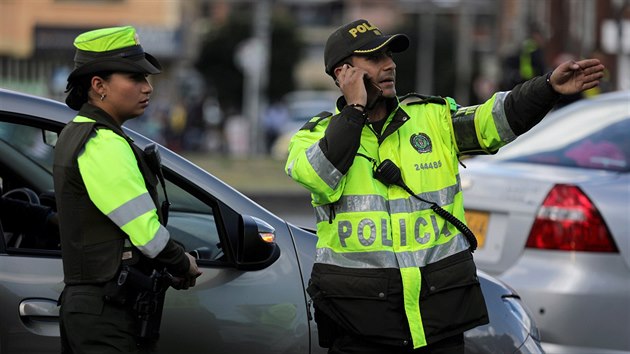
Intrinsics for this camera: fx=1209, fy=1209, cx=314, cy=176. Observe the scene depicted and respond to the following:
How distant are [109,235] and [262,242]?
785mm

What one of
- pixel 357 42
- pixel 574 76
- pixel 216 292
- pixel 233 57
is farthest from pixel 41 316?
pixel 233 57

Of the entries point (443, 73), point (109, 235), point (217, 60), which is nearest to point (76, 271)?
point (109, 235)

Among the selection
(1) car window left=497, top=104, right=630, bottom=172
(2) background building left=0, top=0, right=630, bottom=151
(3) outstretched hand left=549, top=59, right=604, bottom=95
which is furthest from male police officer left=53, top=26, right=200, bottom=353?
(2) background building left=0, top=0, right=630, bottom=151

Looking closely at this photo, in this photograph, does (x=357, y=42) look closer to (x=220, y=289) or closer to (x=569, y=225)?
(x=220, y=289)

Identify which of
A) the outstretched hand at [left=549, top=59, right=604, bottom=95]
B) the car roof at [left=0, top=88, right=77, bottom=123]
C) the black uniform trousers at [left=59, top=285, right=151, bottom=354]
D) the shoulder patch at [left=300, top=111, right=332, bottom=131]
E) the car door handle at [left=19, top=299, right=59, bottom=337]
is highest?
the outstretched hand at [left=549, top=59, right=604, bottom=95]

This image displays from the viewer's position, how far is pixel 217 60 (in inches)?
2189

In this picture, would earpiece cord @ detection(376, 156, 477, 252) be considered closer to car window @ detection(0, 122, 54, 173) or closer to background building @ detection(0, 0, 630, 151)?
car window @ detection(0, 122, 54, 173)

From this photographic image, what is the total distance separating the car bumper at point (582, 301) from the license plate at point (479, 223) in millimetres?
456

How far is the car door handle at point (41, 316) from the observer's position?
3.99 meters

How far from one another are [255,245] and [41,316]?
753mm

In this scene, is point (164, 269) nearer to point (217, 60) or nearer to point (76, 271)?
point (76, 271)

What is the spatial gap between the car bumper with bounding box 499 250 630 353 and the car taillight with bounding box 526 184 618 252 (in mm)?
44

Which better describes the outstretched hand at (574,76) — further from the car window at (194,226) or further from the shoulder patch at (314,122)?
the car window at (194,226)

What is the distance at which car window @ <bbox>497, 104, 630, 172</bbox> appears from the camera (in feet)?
20.3
